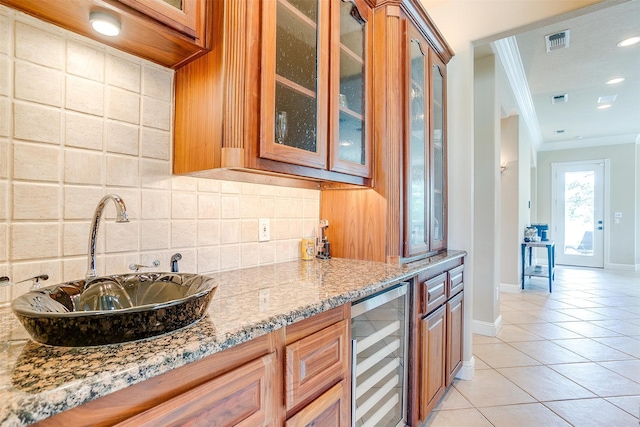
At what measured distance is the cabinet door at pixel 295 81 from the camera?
115 cm

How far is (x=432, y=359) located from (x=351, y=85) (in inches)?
59.9

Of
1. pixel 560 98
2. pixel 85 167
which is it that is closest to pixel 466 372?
pixel 85 167

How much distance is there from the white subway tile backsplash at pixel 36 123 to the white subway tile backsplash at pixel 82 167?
2.3 inches

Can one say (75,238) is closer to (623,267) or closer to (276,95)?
(276,95)

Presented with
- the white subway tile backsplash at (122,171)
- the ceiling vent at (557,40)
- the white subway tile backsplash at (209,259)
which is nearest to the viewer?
the white subway tile backsplash at (122,171)

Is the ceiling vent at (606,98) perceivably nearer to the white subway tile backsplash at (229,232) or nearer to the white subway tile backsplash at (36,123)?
the white subway tile backsplash at (229,232)

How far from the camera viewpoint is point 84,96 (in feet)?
3.37

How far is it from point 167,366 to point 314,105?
111cm

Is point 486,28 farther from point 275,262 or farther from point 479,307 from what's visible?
point 479,307

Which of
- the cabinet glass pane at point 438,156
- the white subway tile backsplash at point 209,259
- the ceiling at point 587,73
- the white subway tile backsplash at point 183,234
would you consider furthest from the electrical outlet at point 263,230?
the ceiling at point 587,73

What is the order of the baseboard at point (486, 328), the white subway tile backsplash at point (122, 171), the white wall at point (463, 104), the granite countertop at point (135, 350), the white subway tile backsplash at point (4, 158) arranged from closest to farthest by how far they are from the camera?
the granite countertop at point (135, 350) < the white subway tile backsplash at point (4, 158) < the white subway tile backsplash at point (122, 171) < the white wall at point (463, 104) < the baseboard at point (486, 328)

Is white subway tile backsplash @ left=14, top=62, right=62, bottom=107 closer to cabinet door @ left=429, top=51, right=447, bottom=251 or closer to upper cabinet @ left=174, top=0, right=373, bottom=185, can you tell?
upper cabinet @ left=174, top=0, right=373, bottom=185

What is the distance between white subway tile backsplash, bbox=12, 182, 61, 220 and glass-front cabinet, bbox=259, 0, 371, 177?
0.63 m

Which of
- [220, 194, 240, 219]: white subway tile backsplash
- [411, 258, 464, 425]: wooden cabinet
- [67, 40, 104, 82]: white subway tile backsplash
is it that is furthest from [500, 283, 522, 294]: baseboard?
[67, 40, 104, 82]: white subway tile backsplash
